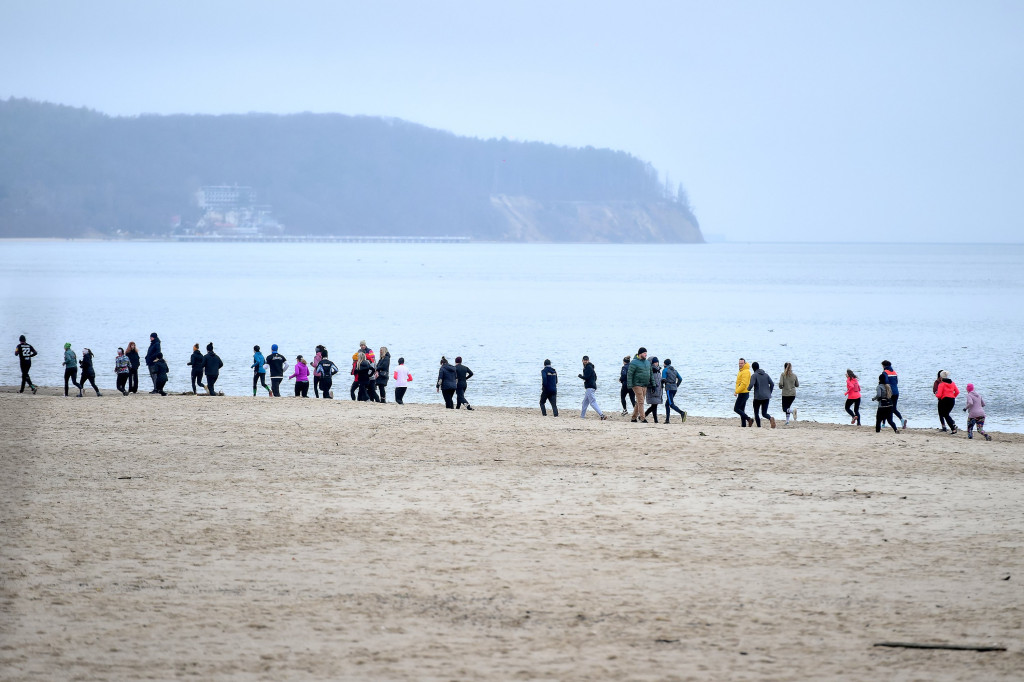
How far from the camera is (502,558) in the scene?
Result: 36.0 ft

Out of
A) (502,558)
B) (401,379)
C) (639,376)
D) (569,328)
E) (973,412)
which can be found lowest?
(502,558)

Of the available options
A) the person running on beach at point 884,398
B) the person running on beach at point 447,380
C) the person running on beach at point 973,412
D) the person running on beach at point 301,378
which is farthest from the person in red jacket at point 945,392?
the person running on beach at point 301,378

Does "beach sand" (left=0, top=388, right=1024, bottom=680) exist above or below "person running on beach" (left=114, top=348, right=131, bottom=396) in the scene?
below

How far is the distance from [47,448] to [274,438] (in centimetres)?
379

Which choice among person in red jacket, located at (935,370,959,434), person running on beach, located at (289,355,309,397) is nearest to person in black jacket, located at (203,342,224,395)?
person running on beach, located at (289,355,309,397)

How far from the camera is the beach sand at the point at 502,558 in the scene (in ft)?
26.9

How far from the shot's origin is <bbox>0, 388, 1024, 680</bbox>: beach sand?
821cm

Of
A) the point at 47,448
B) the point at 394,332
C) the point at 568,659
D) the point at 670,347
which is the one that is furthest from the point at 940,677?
the point at 394,332

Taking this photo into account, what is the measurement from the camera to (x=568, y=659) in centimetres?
817

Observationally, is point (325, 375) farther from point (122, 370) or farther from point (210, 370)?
point (122, 370)

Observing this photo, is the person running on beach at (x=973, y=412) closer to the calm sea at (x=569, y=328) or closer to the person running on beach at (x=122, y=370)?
the calm sea at (x=569, y=328)

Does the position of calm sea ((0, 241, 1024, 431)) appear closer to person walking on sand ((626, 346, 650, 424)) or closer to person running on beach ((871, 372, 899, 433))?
person running on beach ((871, 372, 899, 433))

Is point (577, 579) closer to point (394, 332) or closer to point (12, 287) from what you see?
point (394, 332)

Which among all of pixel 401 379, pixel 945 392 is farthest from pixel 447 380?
pixel 945 392
